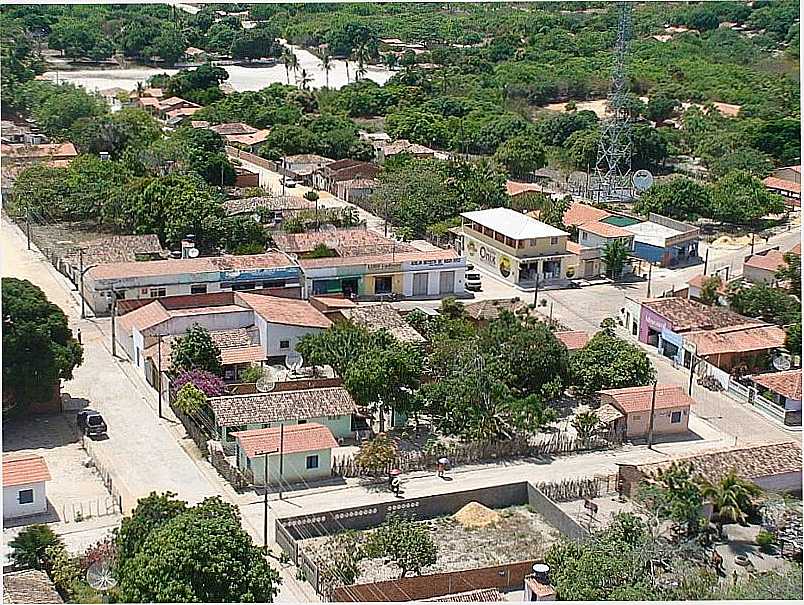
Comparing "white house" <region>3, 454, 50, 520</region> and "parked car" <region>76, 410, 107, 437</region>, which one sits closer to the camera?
Answer: "white house" <region>3, 454, 50, 520</region>

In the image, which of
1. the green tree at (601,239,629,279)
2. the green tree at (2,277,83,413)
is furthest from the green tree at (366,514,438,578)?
the green tree at (601,239,629,279)

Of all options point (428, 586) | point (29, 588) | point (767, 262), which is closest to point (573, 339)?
point (767, 262)

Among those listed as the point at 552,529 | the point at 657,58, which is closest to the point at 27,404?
the point at 552,529

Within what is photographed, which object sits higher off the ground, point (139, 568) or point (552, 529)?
point (139, 568)

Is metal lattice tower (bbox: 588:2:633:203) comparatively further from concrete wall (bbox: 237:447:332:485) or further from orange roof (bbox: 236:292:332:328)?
concrete wall (bbox: 237:447:332:485)

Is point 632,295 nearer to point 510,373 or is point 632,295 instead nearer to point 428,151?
point 510,373

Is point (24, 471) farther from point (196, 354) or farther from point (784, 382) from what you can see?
point (784, 382)
